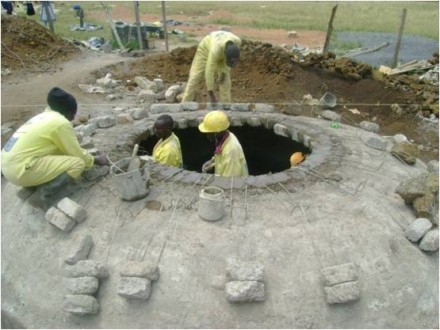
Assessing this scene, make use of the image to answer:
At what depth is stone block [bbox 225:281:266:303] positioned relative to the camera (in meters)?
3.29

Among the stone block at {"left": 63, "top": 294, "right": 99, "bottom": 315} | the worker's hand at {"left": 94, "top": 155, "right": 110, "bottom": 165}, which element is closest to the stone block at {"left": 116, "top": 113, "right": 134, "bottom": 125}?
the worker's hand at {"left": 94, "top": 155, "right": 110, "bottom": 165}

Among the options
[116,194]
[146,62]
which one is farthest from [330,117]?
[146,62]

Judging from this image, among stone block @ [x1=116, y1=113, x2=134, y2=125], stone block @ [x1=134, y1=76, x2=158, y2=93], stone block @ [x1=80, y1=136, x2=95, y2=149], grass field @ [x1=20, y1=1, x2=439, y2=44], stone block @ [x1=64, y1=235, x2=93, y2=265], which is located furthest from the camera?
grass field @ [x1=20, y1=1, x2=439, y2=44]

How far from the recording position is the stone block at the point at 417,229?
391 cm

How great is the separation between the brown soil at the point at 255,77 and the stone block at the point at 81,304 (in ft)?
23.3

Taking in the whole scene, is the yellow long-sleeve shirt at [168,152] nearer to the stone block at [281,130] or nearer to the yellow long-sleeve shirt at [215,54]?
the stone block at [281,130]

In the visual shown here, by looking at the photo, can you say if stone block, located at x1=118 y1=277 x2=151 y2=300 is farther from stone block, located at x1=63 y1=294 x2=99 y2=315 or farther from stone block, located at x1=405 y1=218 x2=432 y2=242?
stone block, located at x1=405 y1=218 x2=432 y2=242

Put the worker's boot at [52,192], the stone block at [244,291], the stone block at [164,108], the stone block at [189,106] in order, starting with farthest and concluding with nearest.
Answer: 1. the stone block at [189,106]
2. the stone block at [164,108]
3. the worker's boot at [52,192]
4. the stone block at [244,291]

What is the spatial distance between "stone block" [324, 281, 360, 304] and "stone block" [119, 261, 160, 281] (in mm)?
1362

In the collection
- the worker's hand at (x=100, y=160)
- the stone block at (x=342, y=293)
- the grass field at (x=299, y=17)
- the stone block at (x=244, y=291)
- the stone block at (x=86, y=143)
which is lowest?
the grass field at (x=299, y=17)

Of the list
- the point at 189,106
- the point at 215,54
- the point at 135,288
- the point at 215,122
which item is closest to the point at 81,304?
the point at 135,288

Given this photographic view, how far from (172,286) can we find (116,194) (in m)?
1.19

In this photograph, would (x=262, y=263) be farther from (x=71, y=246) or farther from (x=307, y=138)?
(x=307, y=138)

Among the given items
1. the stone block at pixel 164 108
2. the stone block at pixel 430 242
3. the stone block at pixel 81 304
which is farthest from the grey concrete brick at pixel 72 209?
the stone block at pixel 430 242
